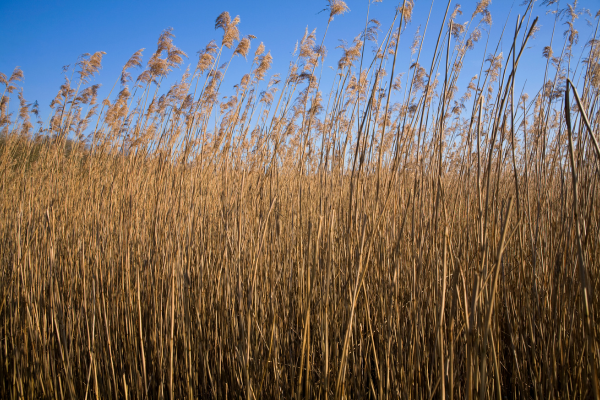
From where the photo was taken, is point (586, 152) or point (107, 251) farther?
point (107, 251)

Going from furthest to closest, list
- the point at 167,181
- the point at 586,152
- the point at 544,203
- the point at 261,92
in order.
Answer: the point at 261,92
the point at 167,181
the point at 544,203
the point at 586,152

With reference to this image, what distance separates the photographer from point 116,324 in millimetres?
1245

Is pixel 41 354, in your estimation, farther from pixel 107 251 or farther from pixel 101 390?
pixel 107 251

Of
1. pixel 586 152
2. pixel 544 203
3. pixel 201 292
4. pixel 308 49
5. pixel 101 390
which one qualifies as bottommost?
pixel 101 390

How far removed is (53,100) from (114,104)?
1782 millimetres

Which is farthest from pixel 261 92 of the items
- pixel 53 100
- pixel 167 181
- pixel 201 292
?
pixel 53 100

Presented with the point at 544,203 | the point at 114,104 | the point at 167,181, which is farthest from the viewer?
the point at 114,104

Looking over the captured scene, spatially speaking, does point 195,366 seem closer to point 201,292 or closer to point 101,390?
point 201,292

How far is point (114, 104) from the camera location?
11.4 ft

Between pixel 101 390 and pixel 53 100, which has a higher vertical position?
pixel 53 100

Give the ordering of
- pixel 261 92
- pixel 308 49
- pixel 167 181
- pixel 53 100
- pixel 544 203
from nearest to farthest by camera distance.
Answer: pixel 544 203
pixel 167 181
pixel 308 49
pixel 261 92
pixel 53 100

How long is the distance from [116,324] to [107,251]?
1.28 feet

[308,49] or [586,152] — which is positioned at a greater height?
[308,49]

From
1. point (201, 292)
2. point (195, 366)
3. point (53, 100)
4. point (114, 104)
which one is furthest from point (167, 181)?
point (53, 100)
